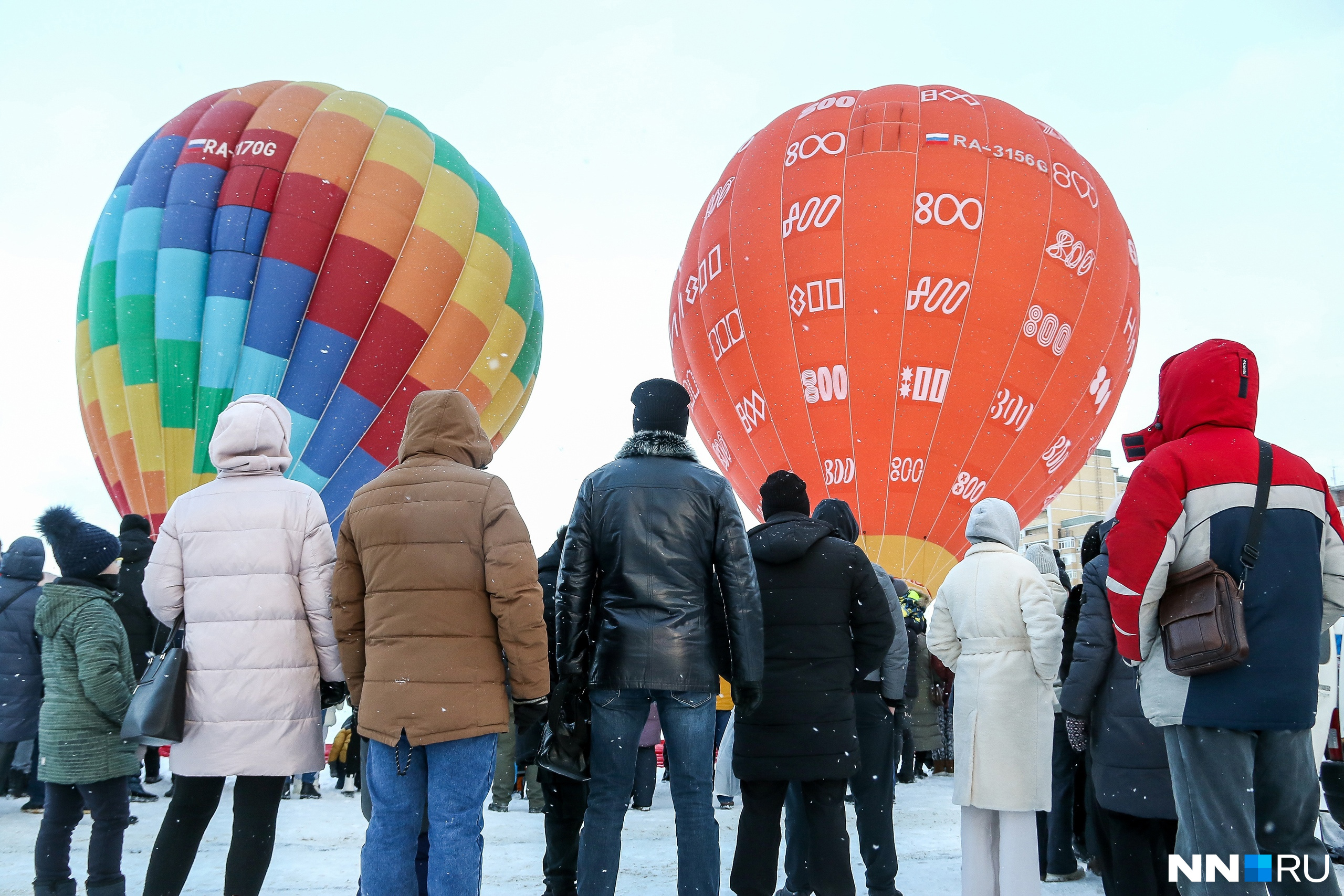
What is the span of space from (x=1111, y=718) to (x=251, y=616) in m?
2.94

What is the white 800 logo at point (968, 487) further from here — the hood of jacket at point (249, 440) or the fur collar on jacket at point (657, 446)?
the hood of jacket at point (249, 440)

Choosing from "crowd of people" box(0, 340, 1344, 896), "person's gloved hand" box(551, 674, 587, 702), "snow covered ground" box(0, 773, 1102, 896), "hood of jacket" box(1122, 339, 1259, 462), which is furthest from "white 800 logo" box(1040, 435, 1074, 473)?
"person's gloved hand" box(551, 674, 587, 702)

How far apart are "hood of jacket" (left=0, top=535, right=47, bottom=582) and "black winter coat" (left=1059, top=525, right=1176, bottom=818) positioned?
5.55 m

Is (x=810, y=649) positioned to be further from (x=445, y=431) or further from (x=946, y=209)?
(x=946, y=209)

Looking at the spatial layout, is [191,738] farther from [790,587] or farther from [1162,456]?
[1162,456]

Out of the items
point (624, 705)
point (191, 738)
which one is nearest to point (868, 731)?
point (624, 705)

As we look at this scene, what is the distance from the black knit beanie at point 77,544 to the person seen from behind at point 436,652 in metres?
1.28

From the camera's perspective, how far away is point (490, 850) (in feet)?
15.1

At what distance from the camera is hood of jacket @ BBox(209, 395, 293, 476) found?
3213 millimetres

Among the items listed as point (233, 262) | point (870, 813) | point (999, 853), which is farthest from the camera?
point (233, 262)

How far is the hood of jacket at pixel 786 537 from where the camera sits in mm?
3453

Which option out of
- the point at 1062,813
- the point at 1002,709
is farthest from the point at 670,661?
the point at 1062,813

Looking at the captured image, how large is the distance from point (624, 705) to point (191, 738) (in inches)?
53.5

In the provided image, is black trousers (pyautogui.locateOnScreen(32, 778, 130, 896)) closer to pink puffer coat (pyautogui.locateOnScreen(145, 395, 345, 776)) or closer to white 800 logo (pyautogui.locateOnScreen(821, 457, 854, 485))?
pink puffer coat (pyautogui.locateOnScreen(145, 395, 345, 776))
